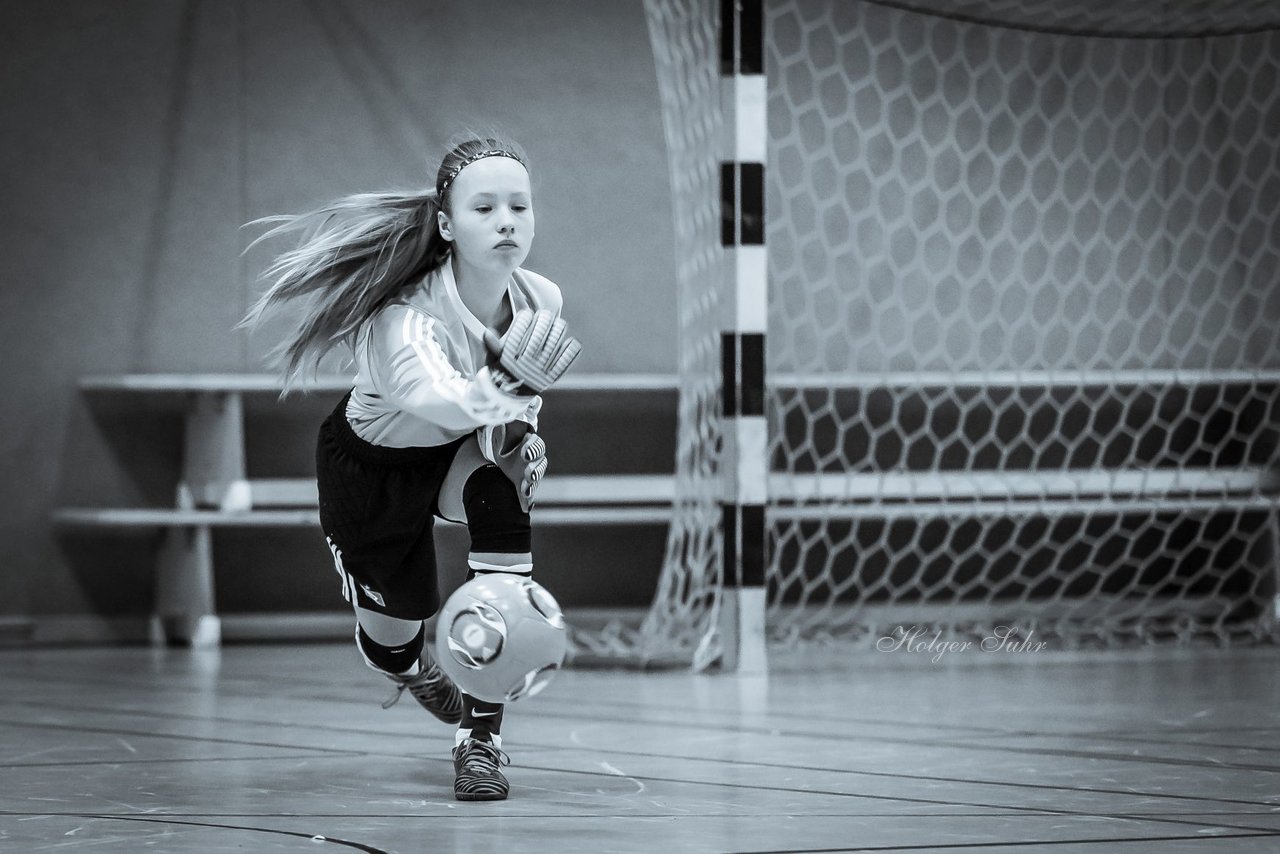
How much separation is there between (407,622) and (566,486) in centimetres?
267

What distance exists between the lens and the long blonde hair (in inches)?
107

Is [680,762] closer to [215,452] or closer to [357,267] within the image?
[357,267]

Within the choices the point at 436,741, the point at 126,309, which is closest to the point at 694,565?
the point at 436,741

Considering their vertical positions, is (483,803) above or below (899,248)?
below

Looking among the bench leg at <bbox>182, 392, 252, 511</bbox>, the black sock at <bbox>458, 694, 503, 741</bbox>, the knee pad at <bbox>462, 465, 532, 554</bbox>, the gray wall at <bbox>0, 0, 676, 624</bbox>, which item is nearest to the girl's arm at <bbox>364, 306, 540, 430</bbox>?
the knee pad at <bbox>462, 465, 532, 554</bbox>

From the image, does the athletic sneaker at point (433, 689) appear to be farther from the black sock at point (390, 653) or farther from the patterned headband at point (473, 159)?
the patterned headband at point (473, 159)

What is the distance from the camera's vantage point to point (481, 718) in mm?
2670

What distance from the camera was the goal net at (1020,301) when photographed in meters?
5.95

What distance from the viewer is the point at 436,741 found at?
10.9ft

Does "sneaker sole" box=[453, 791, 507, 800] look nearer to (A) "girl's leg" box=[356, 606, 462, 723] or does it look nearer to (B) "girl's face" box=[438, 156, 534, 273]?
(A) "girl's leg" box=[356, 606, 462, 723]

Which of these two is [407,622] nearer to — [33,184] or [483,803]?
[483,803]

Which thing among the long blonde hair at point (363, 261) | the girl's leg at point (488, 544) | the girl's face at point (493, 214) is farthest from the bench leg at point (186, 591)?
the girl's face at point (493, 214)

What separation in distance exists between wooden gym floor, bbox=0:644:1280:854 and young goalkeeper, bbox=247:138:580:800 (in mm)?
257

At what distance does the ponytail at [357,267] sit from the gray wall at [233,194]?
302 cm
